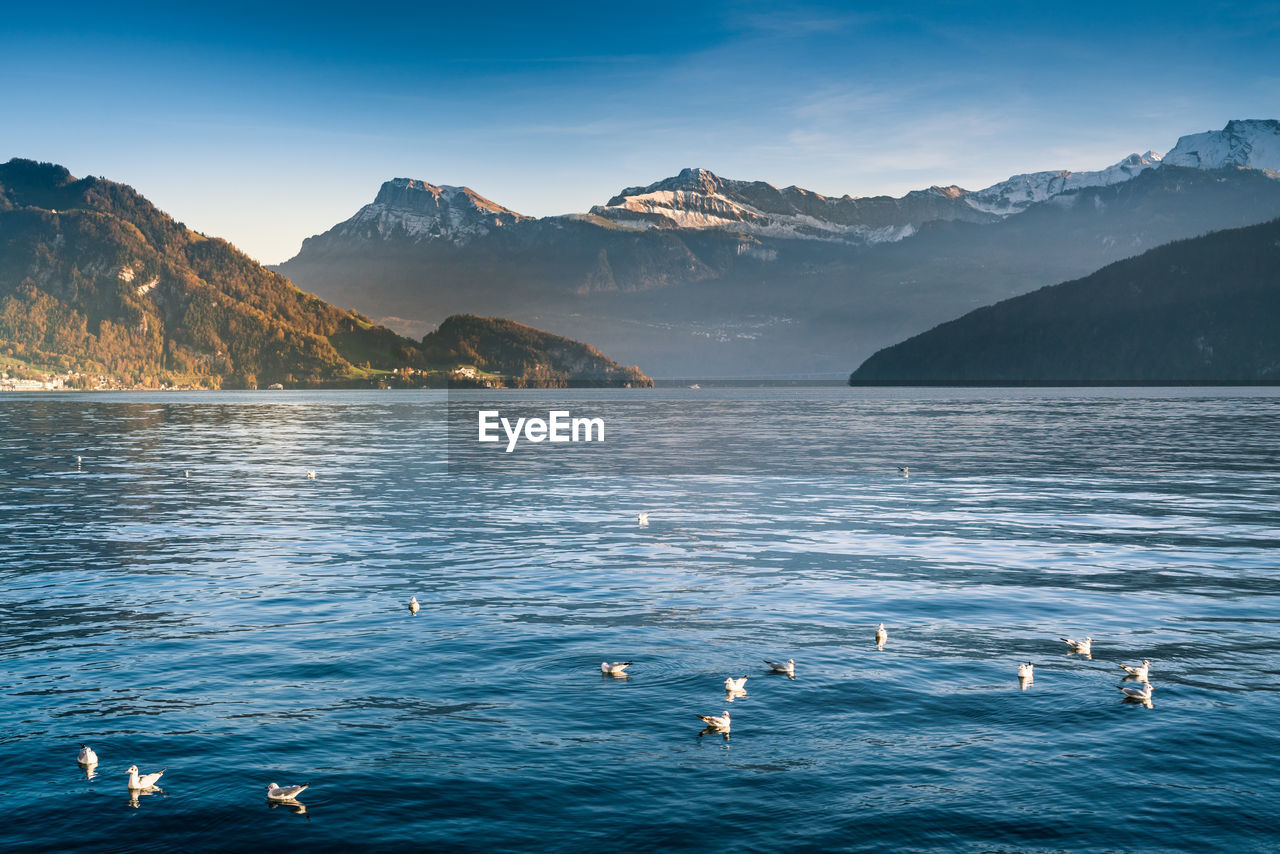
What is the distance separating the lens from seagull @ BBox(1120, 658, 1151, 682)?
2644cm

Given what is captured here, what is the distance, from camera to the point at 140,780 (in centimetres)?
1995

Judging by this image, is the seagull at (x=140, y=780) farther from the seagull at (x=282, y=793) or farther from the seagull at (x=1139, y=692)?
the seagull at (x=1139, y=692)

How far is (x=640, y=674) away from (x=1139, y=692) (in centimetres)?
1363

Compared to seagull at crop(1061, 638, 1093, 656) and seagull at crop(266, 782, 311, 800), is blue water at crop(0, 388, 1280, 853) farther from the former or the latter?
seagull at crop(1061, 638, 1093, 656)

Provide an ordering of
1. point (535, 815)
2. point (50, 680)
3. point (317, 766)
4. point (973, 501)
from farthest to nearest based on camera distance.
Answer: point (973, 501)
point (50, 680)
point (317, 766)
point (535, 815)

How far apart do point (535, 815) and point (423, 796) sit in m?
2.58

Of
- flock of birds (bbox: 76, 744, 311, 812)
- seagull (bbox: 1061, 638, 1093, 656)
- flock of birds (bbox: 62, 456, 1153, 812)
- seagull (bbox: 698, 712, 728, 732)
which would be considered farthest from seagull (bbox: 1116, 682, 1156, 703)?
flock of birds (bbox: 76, 744, 311, 812)

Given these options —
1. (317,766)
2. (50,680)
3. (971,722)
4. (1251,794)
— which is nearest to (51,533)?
(50,680)

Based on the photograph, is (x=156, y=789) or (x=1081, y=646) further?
(x=1081, y=646)

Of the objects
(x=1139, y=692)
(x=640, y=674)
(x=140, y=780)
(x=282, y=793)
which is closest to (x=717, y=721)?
(x=640, y=674)

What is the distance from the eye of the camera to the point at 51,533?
178 ft

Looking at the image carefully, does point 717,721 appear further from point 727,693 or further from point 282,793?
point 282,793

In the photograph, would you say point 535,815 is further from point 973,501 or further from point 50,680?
point 973,501

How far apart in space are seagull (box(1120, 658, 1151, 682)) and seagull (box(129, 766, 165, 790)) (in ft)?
81.6
